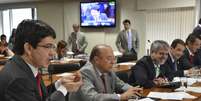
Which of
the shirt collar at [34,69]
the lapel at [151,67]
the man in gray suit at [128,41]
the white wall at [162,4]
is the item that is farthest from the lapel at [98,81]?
the white wall at [162,4]

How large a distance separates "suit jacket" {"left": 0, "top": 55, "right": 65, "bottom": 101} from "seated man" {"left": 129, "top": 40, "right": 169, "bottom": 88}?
1876 mm

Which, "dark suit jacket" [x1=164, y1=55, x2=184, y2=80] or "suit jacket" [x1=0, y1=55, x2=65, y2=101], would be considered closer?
"suit jacket" [x1=0, y1=55, x2=65, y2=101]

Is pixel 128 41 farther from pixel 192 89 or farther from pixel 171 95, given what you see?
pixel 171 95

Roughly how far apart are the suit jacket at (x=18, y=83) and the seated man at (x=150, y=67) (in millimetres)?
1876

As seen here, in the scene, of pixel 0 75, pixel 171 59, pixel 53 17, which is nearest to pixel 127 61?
pixel 171 59

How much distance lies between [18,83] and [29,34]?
0.25m

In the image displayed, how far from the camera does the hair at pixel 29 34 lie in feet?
4.70

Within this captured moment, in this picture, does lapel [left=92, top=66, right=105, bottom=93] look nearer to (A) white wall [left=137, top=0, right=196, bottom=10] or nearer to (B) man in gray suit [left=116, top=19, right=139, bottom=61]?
(B) man in gray suit [left=116, top=19, right=139, bottom=61]

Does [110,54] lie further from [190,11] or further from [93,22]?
[93,22]

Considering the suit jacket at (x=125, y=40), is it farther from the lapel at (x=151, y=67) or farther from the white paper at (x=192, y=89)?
the white paper at (x=192, y=89)

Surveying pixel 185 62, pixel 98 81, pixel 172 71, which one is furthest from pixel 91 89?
pixel 185 62

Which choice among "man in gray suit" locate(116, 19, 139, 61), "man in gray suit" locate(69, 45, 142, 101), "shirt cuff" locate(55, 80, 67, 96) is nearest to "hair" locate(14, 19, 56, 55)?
"shirt cuff" locate(55, 80, 67, 96)

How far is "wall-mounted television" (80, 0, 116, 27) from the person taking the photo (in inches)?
322

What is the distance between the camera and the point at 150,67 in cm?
329
